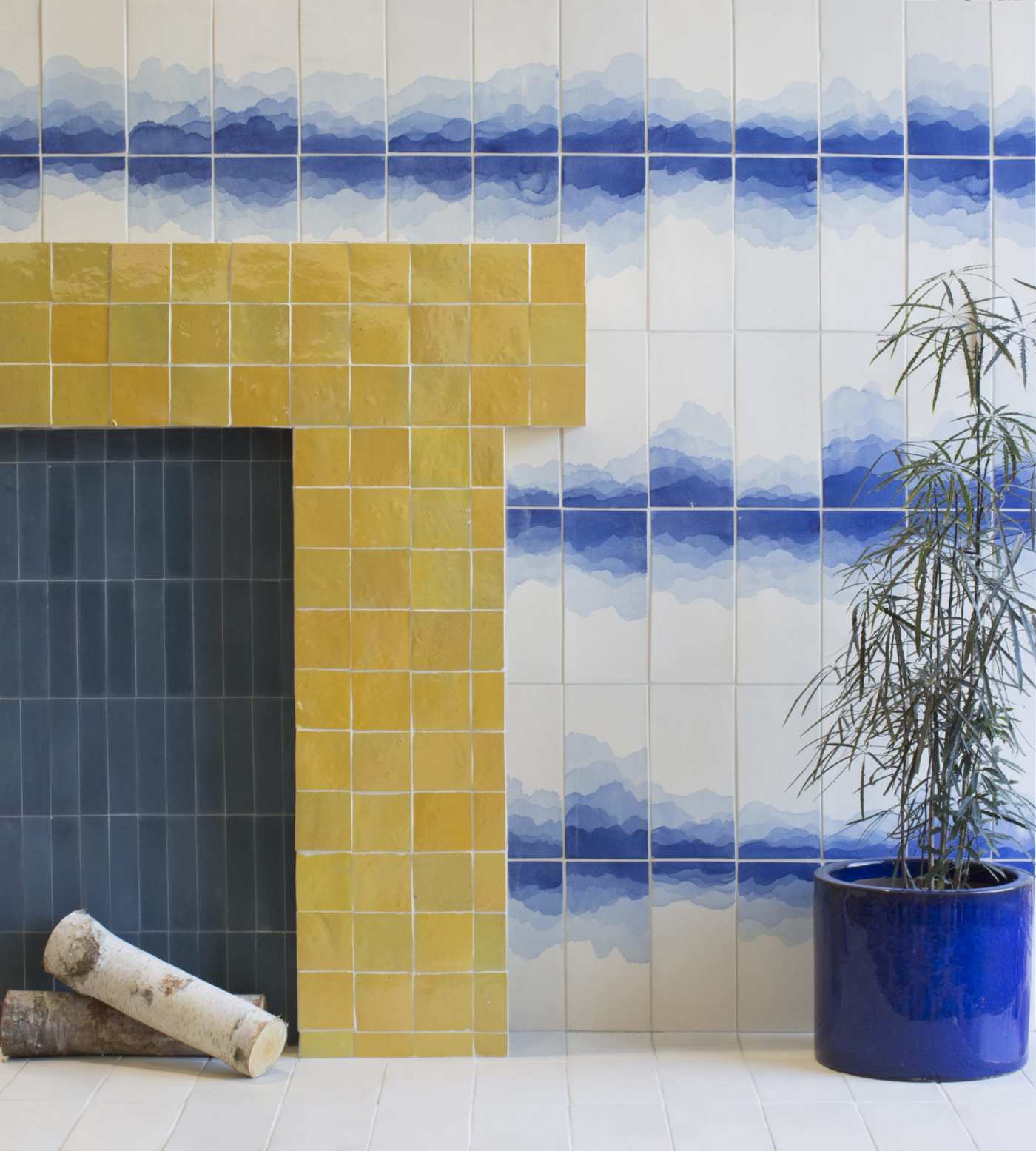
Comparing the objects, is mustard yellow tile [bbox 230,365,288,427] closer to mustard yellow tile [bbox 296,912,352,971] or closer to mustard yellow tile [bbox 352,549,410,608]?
mustard yellow tile [bbox 352,549,410,608]

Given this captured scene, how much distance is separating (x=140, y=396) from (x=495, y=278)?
Result: 2.73ft

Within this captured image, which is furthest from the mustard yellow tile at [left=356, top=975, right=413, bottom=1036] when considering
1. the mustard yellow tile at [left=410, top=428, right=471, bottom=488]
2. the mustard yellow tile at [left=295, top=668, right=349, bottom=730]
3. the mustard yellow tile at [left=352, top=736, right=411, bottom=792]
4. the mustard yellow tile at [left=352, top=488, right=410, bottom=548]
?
the mustard yellow tile at [left=410, top=428, right=471, bottom=488]

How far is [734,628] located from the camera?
2836 mm

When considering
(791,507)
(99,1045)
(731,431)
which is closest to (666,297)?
(731,431)

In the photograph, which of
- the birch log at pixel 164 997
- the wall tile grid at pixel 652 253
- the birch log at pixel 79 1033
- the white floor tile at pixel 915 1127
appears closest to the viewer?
the white floor tile at pixel 915 1127

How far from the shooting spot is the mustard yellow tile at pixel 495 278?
2.76 metres

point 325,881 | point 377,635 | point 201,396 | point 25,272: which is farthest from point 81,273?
point 325,881

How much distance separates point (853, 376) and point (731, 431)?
31 centimetres

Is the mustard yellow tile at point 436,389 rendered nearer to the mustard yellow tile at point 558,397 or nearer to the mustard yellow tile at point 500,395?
the mustard yellow tile at point 500,395

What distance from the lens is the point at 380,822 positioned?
276 cm

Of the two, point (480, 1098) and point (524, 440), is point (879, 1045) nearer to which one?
point (480, 1098)

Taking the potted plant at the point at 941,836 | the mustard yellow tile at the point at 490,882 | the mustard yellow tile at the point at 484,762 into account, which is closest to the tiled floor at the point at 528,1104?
the potted plant at the point at 941,836

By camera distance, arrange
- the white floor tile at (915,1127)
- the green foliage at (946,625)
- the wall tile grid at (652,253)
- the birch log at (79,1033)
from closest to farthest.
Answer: the white floor tile at (915,1127)
the green foliage at (946,625)
the birch log at (79,1033)
the wall tile grid at (652,253)

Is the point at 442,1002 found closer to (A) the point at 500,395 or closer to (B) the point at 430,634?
(B) the point at 430,634
